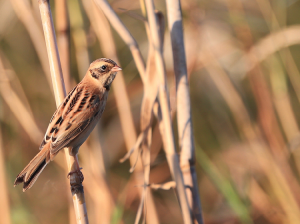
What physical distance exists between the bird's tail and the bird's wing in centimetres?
6

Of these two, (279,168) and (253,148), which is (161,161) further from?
(279,168)

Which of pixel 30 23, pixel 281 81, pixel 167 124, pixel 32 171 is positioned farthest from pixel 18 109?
pixel 281 81

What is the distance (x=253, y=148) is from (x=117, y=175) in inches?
46.0

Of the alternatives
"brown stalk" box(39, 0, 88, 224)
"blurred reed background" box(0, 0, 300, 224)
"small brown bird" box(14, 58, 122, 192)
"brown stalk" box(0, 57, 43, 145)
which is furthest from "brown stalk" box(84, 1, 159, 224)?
"brown stalk" box(39, 0, 88, 224)

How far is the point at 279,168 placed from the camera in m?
2.45

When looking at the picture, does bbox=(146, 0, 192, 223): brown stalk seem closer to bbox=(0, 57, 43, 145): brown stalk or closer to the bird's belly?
the bird's belly

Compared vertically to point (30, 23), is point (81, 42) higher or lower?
lower

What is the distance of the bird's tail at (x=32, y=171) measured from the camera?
1.54 meters

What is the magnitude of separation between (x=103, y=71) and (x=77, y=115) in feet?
1.07

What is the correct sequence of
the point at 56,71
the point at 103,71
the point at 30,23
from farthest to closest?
the point at 30,23 < the point at 103,71 < the point at 56,71

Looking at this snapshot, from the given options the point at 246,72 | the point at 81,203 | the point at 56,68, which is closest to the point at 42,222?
the point at 81,203

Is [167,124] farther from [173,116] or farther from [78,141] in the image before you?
[173,116]

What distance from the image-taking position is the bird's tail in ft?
5.05

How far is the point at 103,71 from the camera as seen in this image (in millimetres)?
2037
